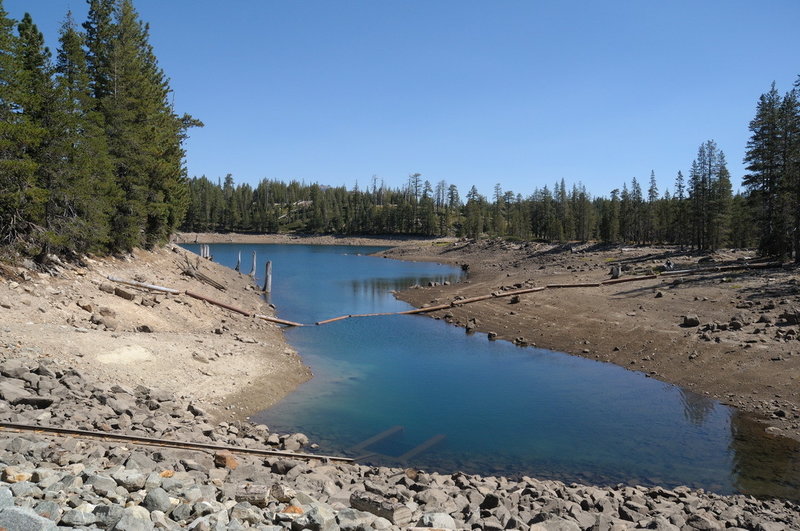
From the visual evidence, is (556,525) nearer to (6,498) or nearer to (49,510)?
(49,510)

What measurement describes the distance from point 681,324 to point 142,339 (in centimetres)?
2581

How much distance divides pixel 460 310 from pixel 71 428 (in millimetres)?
31104

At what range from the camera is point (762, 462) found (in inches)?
Result: 587

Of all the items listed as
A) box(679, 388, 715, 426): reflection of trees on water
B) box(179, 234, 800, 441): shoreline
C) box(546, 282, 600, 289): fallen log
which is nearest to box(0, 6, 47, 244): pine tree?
box(179, 234, 800, 441): shoreline

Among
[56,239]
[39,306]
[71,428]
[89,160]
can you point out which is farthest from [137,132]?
[71,428]

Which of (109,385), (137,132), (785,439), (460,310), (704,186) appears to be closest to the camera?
(109,385)

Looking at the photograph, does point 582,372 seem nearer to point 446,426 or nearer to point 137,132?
point 446,426

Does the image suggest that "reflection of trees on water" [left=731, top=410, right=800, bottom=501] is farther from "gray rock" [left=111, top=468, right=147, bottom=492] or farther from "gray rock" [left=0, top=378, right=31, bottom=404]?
"gray rock" [left=0, top=378, right=31, bottom=404]

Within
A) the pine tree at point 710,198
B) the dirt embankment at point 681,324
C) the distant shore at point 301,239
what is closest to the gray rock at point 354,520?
the dirt embankment at point 681,324

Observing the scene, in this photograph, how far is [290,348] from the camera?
27.2 metres

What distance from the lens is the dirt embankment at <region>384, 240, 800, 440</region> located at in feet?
68.5

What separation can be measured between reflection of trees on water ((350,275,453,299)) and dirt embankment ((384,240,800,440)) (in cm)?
387

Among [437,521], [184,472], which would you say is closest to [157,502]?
[184,472]

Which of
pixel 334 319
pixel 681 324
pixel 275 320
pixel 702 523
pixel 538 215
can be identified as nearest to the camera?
pixel 702 523
